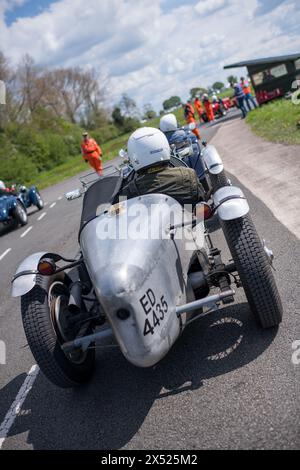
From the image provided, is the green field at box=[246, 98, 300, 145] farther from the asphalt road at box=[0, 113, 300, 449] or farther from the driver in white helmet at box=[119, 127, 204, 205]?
the asphalt road at box=[0, 113, 300, 449]

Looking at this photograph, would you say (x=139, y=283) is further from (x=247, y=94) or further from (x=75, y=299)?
(x=247, y=94)

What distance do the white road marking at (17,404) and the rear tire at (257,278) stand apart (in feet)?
7.06

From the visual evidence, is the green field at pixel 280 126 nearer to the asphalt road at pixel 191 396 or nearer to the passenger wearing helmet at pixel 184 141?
the passenger wearing helmet at pixel 184 141

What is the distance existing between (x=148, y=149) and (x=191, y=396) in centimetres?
234

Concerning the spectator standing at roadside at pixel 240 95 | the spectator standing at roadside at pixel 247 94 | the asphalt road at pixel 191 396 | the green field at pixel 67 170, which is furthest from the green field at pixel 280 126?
the green field at pixel 67 170

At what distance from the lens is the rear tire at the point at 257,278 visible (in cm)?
382

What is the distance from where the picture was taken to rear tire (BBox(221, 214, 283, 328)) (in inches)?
150

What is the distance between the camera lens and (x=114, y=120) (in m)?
65.1

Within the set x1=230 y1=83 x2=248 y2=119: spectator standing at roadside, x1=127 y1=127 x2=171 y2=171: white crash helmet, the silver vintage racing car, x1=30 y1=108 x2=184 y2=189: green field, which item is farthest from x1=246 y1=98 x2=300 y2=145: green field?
x1=30 y1=108 x2=184 y2=189: green field

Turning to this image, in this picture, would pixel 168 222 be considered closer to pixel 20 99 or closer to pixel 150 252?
pixel 150 252

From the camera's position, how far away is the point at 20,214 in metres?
14.9

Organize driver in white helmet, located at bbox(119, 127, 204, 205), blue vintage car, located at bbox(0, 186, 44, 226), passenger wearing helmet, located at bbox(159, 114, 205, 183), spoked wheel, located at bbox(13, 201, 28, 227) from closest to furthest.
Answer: driver in white helmet, located at bbox(119, 127, 204, 205) < passenger wearing helmet, located at bbox(159, 114, 205, 183) < blue vintage car, located at bbox(0, 186, 44, 226) < spoked wheel, located at bbox(13, 201, 28, 227)

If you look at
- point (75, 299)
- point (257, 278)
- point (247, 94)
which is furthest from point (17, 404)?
point (247, 94)
